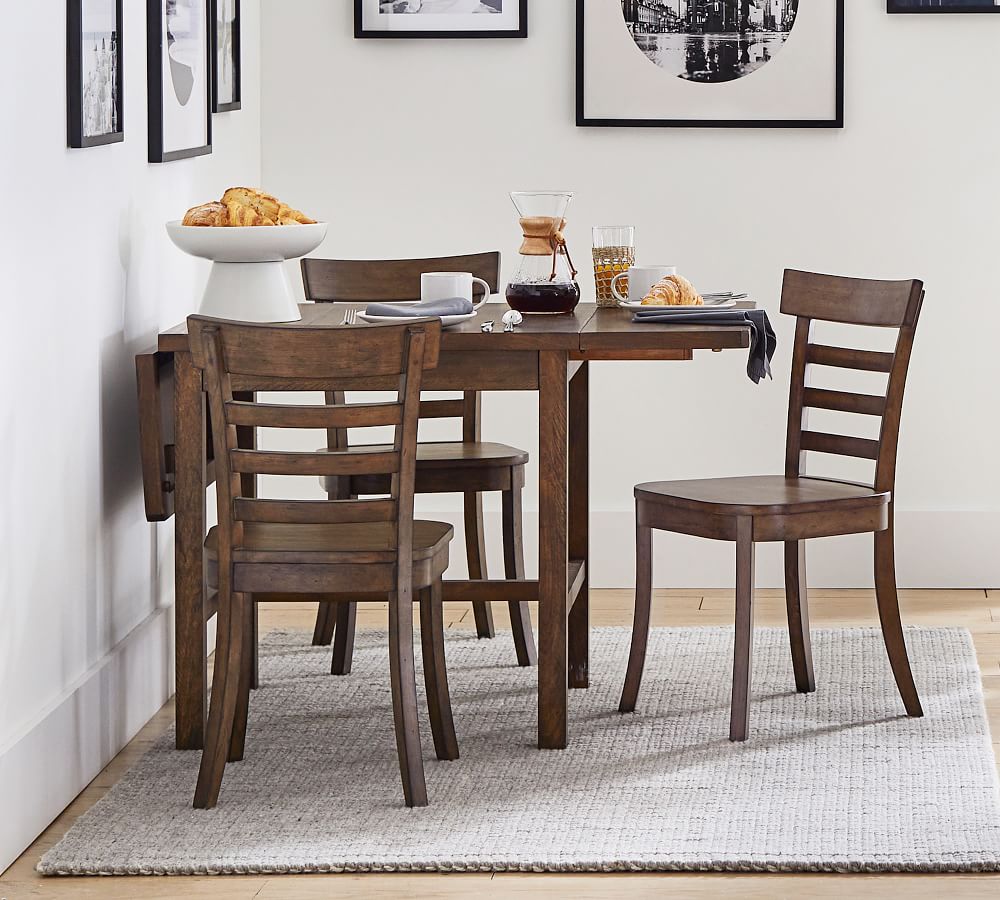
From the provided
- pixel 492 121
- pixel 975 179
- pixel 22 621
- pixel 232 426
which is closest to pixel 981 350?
pixel 975 179

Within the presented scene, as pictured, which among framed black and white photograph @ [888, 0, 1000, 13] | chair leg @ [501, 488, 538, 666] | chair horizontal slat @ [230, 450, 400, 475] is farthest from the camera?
framed black and white photograph @ [888, 0, 1000, 13]

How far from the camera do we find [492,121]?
167 inches

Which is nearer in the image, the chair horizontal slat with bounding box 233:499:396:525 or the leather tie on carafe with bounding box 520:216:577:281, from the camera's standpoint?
the chair horizontal slat with bounding box 233:499:396:525

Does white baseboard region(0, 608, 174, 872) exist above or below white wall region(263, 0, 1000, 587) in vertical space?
below

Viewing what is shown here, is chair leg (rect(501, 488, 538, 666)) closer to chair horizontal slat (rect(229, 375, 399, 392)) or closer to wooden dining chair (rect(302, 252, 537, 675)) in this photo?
wooden dining chair (rect(302, 252, 537, 675))

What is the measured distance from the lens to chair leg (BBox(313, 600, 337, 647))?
3654 mm

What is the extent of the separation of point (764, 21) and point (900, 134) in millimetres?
467

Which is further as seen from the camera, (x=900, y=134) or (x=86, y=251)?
(x=900, y=134)

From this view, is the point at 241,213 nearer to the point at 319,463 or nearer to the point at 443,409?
the point at 319,463

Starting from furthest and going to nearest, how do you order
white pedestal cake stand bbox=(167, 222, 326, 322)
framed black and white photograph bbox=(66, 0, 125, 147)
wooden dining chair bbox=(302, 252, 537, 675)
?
wooden dining chair bbox=(302, 252, 537, 675) → white pedestal cake stand bbox=(167, 222, 326, 322) → framed black and white photograph bbox=(66, 0, 125, 147)

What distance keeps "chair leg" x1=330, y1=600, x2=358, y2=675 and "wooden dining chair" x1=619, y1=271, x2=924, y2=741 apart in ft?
2.10

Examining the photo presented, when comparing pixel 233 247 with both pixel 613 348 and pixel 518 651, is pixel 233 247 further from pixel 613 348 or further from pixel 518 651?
pixel 518 651

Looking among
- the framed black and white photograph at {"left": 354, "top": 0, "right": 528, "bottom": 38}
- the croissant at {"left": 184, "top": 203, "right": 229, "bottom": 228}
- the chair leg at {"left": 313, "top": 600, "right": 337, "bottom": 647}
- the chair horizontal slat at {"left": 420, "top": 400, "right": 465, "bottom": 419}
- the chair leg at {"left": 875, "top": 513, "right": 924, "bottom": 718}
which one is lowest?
the chair leg at {"left": 313, "top": 600, "right": 337, "bottom": 647}

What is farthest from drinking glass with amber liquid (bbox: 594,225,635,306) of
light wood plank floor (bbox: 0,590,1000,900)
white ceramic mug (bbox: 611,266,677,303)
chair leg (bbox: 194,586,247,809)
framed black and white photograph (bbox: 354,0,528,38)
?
light wood plank floor (bbox: 0,590,1000,900)
